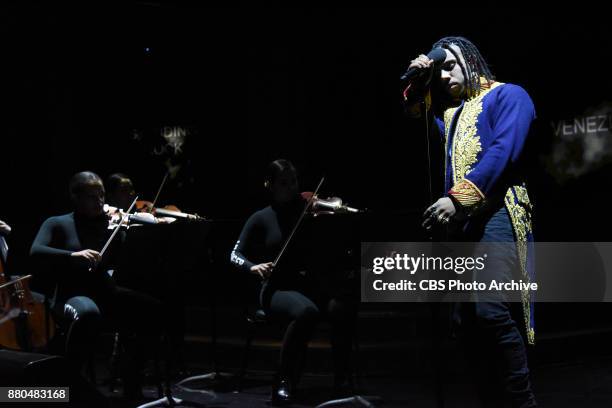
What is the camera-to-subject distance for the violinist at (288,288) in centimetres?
412

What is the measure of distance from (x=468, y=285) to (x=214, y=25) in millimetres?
5411

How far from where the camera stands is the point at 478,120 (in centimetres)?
247

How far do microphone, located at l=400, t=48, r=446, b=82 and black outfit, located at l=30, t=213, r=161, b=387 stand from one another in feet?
6.61

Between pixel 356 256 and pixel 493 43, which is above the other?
pixel 493 43

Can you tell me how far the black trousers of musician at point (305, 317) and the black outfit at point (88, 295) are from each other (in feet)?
2.36

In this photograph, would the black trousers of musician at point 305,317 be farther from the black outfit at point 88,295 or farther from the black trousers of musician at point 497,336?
the black trousers of musician at point 497,336

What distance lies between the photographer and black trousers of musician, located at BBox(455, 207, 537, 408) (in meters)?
2.27

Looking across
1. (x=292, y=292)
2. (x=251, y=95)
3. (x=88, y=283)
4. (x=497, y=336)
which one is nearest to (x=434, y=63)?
(x=497, y=336)

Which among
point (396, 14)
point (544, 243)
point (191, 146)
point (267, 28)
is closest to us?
point (544, 243)

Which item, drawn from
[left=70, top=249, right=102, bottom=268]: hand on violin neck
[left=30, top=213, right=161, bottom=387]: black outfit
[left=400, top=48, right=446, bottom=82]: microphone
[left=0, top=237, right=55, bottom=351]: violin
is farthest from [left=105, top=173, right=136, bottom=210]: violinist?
[left=400, top=48, right=446, bottom=82]: microphone

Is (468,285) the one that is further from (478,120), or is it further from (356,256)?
(356,256)

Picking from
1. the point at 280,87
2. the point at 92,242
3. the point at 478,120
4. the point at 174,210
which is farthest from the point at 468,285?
the point at 280,87

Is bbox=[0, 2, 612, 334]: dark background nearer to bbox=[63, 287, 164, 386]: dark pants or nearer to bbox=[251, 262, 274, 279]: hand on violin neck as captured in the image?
bbox=[63, 287, 164, 386]: dark pants

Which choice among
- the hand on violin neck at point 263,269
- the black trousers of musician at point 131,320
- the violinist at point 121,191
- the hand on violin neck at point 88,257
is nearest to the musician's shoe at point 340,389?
→ the hand on violin neck at point 263,269
